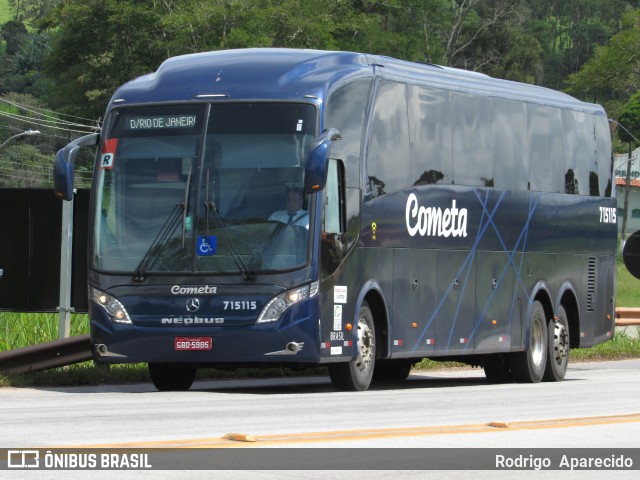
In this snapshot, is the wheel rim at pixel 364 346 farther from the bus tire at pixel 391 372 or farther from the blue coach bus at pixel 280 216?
the bus tire at pixel 391 372

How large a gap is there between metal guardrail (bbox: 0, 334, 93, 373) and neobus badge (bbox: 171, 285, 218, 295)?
2.34 meters

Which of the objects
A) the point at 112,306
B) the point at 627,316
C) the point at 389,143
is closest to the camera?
the point at 112,306

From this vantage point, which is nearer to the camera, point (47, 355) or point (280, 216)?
point (280, 216)

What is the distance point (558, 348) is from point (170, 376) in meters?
7.15

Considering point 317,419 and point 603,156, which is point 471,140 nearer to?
point 603,156

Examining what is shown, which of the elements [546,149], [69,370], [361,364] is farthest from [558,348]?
[69,370]

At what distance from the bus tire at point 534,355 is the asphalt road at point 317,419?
9.73ft

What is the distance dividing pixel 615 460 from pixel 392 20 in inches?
2785

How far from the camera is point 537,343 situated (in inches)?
883

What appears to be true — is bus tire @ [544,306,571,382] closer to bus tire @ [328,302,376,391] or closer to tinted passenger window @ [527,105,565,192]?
tinted passenger window @ [527,105,565,192]

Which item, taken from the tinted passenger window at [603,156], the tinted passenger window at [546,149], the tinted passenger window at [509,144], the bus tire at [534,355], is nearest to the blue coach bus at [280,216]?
the tinted passenger window at [509,144]

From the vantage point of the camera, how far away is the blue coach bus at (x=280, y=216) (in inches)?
645

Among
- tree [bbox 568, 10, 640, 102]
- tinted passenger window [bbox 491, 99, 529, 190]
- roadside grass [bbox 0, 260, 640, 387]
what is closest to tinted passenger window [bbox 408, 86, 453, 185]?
tinted passenger window [bbox 491, 99, 529, 190]

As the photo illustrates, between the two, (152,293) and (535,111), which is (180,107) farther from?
(535,111)
